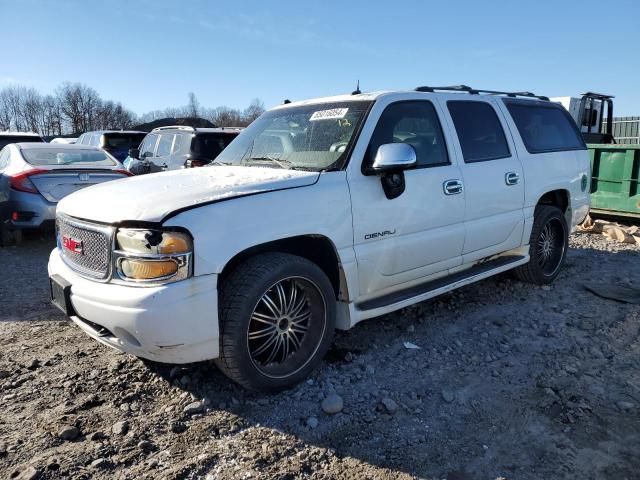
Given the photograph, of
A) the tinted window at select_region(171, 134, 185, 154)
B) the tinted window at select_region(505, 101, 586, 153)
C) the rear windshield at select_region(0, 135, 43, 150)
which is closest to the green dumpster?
the tinted window at select_region(505, 101, 586, 153)

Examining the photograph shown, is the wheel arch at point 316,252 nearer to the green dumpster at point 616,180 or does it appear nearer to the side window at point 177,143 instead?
the side window at point 177,143

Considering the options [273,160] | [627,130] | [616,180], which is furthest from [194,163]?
[627,130]

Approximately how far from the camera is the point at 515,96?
5.16m

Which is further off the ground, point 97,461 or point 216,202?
point 216,202

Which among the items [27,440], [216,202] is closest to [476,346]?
[216,202]

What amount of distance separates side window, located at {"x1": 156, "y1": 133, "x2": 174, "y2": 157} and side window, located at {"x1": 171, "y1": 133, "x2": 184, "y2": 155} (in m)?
0.14

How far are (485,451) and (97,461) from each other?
200cm

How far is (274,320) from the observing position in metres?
3.10

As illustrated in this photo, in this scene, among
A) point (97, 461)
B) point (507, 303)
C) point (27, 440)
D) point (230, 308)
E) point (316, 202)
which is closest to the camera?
point (97, 461)

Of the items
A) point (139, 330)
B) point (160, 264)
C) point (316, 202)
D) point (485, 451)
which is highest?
point (316, 202)

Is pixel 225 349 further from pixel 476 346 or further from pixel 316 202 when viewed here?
pixel 476 346

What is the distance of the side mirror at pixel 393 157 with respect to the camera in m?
3.31

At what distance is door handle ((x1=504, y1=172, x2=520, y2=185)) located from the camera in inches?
179

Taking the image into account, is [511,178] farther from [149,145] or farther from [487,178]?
[149,145]
